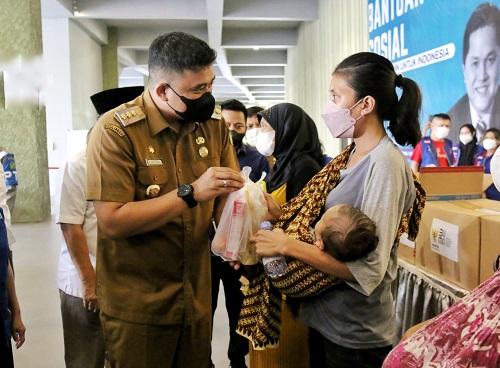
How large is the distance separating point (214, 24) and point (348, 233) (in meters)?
8.25

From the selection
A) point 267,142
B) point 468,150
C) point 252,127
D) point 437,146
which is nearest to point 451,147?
point 437,146

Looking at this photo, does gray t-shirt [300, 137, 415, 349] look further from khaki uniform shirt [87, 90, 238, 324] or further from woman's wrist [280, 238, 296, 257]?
khaki uniform shirt [87, 90, 238, 324]

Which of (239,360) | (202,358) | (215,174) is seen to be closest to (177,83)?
(215,174)

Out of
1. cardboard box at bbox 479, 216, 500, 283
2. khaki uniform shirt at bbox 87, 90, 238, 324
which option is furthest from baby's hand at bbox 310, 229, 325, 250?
cardboard box at bbox 479, 216, 500, 283

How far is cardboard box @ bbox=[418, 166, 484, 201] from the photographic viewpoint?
2.05 metres

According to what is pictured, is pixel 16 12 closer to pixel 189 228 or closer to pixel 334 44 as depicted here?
pixel 334 44

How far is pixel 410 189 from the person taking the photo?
1301mm

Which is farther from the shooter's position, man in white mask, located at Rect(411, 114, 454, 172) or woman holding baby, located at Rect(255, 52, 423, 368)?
man in white mask, located at Rect(411, 114, 454, 172)

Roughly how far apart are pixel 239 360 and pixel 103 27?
31.6 feet

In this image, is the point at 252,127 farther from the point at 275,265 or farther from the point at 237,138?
the point at 275,265

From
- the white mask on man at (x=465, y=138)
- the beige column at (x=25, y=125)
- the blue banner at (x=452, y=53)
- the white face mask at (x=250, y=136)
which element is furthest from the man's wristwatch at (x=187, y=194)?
the beige column at (x=25, y=125)

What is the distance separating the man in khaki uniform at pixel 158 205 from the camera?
4.00 ft

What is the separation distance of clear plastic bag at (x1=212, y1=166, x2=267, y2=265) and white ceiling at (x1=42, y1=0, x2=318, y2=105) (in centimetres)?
663

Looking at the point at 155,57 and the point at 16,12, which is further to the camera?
the point at 16,12
